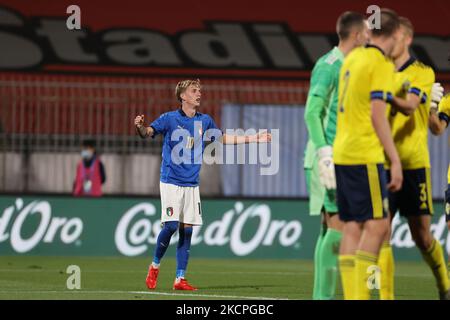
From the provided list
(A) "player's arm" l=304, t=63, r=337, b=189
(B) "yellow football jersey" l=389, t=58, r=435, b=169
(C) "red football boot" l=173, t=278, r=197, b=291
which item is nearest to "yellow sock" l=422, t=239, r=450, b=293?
(B) "yellow football jersey" l=389, t=58, r=435, b=169

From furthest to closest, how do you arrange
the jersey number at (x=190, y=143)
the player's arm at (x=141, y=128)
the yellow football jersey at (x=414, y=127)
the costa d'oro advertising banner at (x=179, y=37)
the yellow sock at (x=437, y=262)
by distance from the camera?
the costa d'oro advertising banner at (x=179, y=37)
the jersey number at (x=190, y=143)
the player's arm at (x=141, y=128)
the yellow sock at (x=437, y=262)
the yellow football jersey at (x=414, y=127)

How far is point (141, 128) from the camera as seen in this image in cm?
1144

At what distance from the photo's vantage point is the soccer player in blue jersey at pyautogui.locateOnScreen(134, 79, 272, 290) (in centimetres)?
1180

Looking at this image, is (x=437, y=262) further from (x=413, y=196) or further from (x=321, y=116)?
(x=321, y=116)

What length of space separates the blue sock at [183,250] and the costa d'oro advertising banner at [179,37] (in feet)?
38.6

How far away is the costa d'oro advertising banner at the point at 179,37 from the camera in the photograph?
23250mm

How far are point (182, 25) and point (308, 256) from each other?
769 centimetres

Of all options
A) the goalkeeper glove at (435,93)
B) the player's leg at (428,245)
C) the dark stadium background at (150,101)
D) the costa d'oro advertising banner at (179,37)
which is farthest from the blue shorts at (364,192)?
the costa d'oro advertising banner at (179,37)

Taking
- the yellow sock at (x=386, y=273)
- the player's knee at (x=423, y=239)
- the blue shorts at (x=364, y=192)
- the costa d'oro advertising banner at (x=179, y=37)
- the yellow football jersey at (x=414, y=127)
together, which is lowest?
the yellow sock at (x=386, y=273)

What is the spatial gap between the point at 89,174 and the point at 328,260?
11174mm

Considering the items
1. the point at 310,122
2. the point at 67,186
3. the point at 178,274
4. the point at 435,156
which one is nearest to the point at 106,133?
the point at 67,186

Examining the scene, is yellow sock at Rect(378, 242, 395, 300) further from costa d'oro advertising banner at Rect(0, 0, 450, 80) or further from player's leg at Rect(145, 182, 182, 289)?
costa d'oro advertising banner at Rect(0, 0, 450, 80)

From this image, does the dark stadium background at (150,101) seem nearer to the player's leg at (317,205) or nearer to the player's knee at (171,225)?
the player's knee at (171,225)

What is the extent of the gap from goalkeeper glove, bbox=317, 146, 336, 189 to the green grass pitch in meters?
2.09
